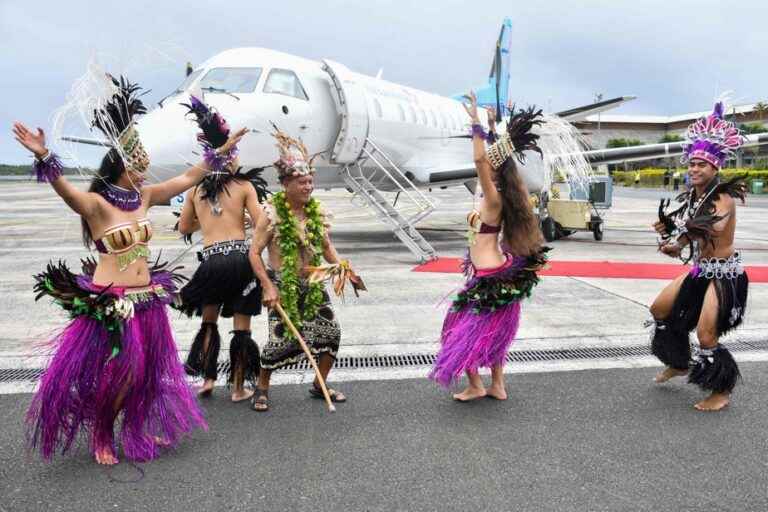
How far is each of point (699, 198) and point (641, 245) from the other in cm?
933

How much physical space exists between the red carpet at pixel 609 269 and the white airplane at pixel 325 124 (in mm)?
559

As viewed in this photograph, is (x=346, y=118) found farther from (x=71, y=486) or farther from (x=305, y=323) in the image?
(x=71, y=486)

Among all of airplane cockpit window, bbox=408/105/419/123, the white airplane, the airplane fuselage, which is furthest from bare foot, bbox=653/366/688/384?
airplane cockpit window, bbox=408/105/419/123

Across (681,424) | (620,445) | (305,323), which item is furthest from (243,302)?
(681,424)

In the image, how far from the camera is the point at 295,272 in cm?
422

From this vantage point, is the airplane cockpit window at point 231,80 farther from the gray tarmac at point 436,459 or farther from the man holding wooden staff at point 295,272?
the gray tarmac at point 436,459

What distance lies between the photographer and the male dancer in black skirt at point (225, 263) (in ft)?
14.3

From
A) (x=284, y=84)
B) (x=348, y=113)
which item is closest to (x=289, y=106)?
(x=284, y=84)

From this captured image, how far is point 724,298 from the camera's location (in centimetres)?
427

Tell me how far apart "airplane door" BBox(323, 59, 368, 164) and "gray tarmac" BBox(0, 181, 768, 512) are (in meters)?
5.61

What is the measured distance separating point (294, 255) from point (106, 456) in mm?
1676

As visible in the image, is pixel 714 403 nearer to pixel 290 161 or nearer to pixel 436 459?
pixel 436 459

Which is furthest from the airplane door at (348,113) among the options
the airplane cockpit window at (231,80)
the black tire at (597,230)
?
the black tire at (597,230)

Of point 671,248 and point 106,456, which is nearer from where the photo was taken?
point 106,456
